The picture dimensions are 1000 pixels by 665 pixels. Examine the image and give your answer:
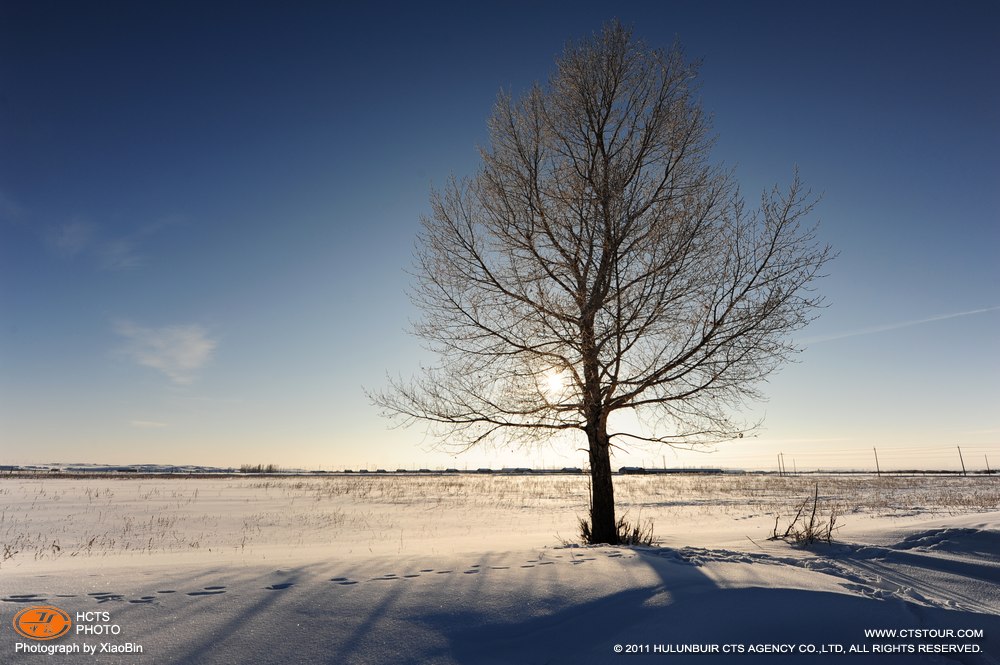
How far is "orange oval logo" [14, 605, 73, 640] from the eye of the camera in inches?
117

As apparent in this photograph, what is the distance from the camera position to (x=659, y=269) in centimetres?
688

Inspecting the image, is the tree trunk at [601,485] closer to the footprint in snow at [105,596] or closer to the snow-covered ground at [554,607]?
the snow-covered ground at [554,607]

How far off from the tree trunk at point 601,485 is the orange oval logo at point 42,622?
603 cm

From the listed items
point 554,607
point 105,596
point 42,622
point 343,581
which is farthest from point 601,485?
point 42,622

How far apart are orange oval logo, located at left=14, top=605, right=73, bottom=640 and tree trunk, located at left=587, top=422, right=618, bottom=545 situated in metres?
6.03

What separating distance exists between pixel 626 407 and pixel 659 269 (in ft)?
7.13

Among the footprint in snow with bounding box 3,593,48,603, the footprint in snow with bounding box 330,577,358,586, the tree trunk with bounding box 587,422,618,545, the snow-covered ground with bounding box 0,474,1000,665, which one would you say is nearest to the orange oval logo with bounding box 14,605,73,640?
the snow-covered ground with bounding box 0,474,1000,665

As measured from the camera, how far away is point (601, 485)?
25.0 ft

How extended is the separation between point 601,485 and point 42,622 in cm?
630

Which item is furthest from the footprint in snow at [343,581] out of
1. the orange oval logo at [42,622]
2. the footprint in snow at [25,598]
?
the footprint in snow at [25,598]

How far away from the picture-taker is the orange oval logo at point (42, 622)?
297 cm

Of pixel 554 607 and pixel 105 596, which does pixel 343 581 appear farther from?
pixel 554 607

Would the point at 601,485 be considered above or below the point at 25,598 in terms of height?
above

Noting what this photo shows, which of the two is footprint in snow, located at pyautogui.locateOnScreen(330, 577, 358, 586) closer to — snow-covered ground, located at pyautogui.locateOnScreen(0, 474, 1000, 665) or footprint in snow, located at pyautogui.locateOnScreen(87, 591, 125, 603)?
snow-covered ground, located at pyautogui.locateOnScreen(0, 474, 1000, 665)
